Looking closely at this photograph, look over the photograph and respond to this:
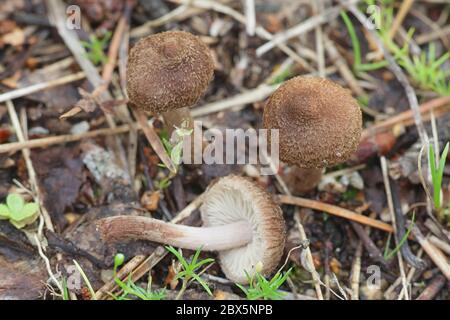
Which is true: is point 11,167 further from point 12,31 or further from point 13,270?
point 12,31

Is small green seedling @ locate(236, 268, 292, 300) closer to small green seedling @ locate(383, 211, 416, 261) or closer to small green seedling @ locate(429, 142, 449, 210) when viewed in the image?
small green seedling @ locate(383, 211, 416, 261)

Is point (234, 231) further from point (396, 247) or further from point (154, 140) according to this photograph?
point (396, 247)

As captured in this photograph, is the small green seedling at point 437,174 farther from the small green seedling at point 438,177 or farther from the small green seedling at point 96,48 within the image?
the small green seedling at point 96,48

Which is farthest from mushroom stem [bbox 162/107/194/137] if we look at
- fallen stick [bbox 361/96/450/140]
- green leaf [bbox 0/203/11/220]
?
fallen stick [bbox 361/96/450/140]

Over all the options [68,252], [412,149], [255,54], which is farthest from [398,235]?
[68,252]

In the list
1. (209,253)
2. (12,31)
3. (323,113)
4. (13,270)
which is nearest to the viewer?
(323,113)

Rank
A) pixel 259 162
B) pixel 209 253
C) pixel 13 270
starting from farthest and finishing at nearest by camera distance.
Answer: pixel 259 162, pixel 209 253, pixel 13 270
